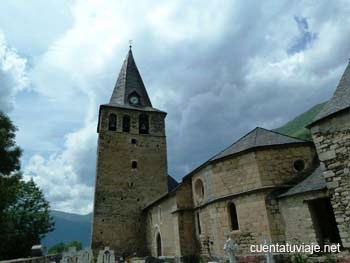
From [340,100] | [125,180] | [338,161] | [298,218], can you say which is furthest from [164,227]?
[340,100]

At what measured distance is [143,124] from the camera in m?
26.3

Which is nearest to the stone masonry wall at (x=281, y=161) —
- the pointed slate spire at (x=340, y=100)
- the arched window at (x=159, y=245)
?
the pointed slate spire at (x=340, y=100)

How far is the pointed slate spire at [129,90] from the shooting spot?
1065 inches

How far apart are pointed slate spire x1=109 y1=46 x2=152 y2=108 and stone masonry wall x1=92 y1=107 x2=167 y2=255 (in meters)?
1.74

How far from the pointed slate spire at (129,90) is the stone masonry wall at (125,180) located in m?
1.74

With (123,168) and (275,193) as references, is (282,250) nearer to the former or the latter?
(275,193)

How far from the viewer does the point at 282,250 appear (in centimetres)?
1077

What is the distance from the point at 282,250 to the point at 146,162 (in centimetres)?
1565

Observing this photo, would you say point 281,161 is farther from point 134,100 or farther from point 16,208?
point 16,208

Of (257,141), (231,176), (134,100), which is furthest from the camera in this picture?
(134,100)

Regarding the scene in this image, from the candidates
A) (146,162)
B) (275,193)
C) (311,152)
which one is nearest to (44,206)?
(146,162)

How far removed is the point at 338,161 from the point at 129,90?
22.2m

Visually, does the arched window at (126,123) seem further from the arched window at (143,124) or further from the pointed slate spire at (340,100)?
the pointed slate spire at (340,100)

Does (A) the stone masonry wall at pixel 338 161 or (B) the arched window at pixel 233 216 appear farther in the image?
(B) the arched window at pixel 233 216
